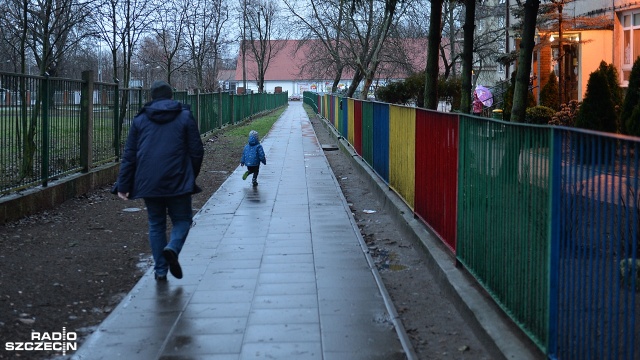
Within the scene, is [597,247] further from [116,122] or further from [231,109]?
[231,109]

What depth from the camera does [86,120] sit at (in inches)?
545

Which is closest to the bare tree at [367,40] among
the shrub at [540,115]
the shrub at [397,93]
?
the shrub at [397,93]

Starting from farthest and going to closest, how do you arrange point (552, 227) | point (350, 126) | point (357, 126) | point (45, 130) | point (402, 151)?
point (350, 126) < point (357, 126) < point (45, 130) < point (402, 151) < point (552, 227)

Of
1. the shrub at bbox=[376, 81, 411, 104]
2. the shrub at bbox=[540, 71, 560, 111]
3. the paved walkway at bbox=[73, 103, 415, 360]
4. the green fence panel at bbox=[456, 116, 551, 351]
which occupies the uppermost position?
the shrub at bbox=[376, 81, 411, 104]

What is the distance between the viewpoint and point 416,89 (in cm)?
3200

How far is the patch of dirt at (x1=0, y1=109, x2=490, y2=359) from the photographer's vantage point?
6.06 m

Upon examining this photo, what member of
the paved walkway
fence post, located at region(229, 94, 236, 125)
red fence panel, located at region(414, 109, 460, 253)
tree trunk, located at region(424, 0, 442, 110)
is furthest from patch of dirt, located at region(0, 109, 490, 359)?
fence post, located at region(229, 94, 236, 125)

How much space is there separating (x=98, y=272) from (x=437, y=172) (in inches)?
136

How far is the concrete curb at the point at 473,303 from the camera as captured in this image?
5062 millimetres

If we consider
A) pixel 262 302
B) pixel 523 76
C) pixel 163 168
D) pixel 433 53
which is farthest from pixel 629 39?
pixel 262 302

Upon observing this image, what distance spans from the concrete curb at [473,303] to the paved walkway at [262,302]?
0.54 metres

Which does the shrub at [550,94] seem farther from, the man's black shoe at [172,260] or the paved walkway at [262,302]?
the man's black shoe at [172,260]

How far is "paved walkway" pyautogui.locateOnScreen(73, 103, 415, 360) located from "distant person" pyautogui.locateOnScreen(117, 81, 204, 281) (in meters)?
0.47

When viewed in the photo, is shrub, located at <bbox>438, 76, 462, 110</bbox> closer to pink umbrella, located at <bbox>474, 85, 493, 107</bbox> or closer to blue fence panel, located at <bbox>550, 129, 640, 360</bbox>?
pink umbrella, located at <bbox>474, 85, 493, 107</bbox>
